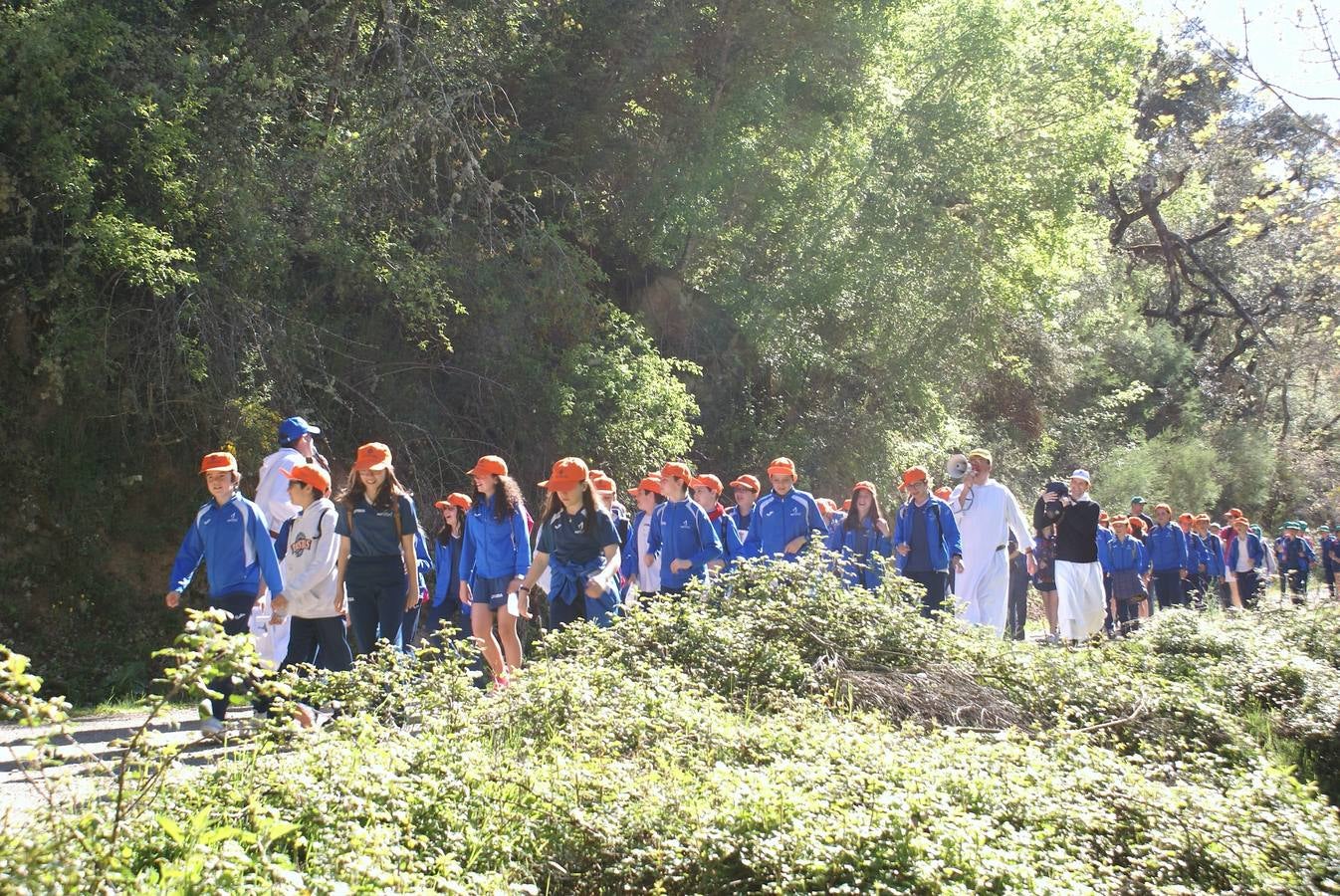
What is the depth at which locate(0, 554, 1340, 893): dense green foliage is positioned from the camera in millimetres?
4602

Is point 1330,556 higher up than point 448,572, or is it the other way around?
point 448,572

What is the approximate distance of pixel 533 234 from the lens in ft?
53.8

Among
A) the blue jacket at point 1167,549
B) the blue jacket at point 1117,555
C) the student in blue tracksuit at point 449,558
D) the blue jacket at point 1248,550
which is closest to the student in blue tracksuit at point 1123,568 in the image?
the blue jacket at point 1117,555

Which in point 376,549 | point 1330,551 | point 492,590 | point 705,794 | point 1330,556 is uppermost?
point 376,549

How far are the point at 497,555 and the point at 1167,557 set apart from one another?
48.2ft

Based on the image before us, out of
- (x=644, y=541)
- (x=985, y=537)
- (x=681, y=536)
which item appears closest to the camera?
(x=681, y=536)

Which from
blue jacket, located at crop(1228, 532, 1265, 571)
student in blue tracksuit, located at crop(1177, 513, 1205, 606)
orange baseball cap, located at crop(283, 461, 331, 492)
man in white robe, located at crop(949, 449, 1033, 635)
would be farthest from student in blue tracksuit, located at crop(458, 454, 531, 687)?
blue jacket, located at crop(1228, 532, 1265, 571)

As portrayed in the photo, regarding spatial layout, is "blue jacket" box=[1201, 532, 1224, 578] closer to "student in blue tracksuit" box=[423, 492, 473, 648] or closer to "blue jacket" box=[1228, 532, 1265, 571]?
"blue jacket" box=[1228, 532, 1265, 571]

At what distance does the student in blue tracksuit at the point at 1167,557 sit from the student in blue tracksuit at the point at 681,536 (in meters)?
12.1

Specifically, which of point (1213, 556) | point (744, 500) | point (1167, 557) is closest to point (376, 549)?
point (744, 500)

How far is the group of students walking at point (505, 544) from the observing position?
29.5 feet

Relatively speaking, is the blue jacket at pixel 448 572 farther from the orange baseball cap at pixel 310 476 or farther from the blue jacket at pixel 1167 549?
the blue jacket at pixel 1167 549

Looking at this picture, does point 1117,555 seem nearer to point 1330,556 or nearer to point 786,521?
point 786,521

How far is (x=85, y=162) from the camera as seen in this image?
11859 millimetres
